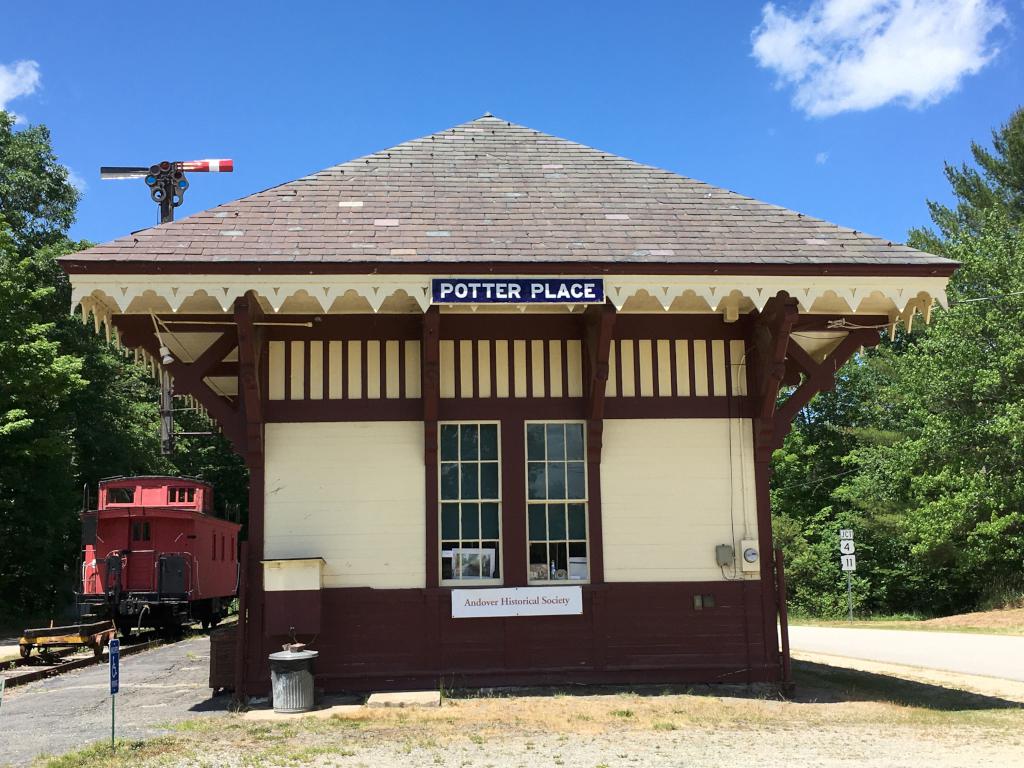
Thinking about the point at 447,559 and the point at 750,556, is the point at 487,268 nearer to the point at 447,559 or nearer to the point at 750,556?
the point at 447,559

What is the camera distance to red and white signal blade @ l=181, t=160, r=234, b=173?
33.4 metres

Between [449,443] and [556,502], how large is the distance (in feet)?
4.87

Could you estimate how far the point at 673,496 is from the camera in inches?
458

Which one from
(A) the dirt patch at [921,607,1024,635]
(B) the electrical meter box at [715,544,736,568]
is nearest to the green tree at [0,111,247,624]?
(B) the electrical meter box at [715,544,736,568]

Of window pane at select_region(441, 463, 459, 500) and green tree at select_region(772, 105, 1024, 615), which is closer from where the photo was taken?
window pane at select_region(441, 463, 459, 500)

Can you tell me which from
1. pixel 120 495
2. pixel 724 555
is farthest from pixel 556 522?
pixel 120 495

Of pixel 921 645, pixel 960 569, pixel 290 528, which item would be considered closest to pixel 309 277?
pixel 290 528

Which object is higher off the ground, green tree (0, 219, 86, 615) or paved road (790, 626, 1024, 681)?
green tree (0, 219, 86, 615)

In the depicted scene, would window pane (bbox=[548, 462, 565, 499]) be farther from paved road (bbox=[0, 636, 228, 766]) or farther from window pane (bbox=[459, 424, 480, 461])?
paved road (bbox=[0, 636, 228, 766])

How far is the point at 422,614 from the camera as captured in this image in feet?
36.7

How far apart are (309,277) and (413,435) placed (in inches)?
91.8

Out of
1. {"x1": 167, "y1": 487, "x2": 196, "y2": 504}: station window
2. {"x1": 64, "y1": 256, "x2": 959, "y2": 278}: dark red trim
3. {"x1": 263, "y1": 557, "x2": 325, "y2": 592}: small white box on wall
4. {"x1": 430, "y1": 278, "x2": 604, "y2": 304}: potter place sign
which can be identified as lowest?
{"x1": 263, "y1": 557, "x2": 325, "y2": 592}: small white box on wall

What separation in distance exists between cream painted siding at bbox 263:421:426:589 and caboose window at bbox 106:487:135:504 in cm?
1243

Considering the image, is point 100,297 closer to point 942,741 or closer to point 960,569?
point 942,741
